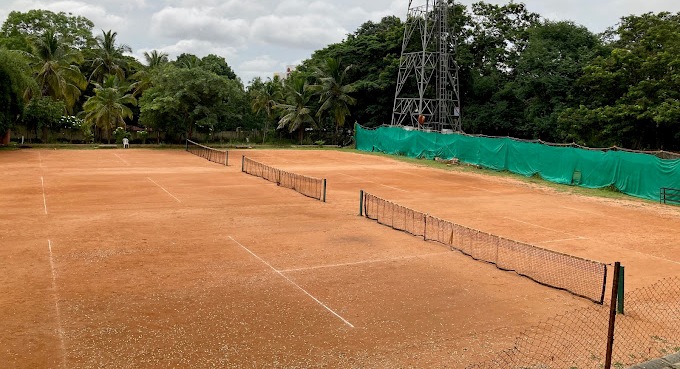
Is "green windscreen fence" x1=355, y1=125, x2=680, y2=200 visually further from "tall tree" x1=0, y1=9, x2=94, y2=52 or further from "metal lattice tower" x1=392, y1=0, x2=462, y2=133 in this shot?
"tall tree" x1=0, y1=9, x2=94, y2=52

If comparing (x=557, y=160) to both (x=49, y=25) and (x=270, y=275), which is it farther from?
(x=49, y=25)

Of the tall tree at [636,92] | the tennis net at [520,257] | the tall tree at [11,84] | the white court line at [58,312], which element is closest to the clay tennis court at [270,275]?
the white court line at [58,312]

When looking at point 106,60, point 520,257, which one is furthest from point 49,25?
point 520,257

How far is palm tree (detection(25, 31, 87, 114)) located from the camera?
150ft

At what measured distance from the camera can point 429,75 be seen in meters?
50.8

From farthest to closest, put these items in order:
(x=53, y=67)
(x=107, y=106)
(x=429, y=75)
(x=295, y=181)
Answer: (x=429, y=75) → (x=107, y=106) → (x=53, y=67) → (x=295, y=181)

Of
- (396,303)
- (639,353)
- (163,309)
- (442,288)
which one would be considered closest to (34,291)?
(163,309)

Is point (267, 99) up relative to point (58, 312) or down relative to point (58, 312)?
up

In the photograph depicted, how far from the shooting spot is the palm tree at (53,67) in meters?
45.6

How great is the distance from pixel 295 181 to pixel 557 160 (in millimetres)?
14378

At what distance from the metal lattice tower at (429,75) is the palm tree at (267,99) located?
1370 cm

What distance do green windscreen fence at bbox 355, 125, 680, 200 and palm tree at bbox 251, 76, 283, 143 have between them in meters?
18.2

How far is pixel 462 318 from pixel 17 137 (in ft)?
162

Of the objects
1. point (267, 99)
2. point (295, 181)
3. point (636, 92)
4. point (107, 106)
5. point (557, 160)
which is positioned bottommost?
point (295, 181)
